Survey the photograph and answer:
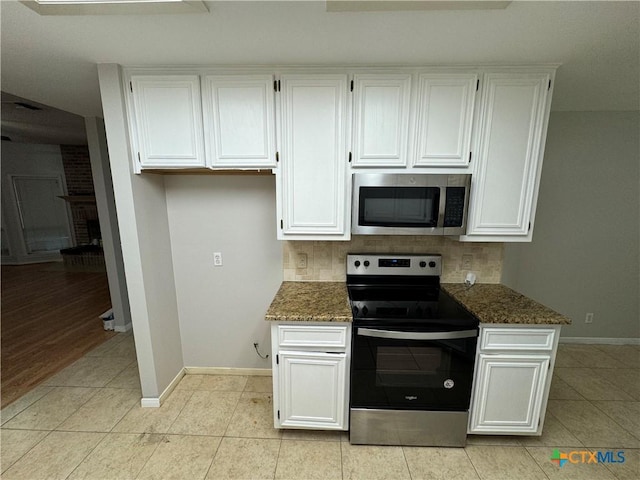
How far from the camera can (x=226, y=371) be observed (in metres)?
2.39

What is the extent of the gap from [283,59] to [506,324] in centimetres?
202

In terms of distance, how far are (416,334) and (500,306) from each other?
25.2 inches

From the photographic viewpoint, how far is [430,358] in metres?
1.54

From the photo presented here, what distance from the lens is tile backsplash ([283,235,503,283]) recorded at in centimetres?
205

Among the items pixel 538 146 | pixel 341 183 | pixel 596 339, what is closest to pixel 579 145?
pixel 538 146

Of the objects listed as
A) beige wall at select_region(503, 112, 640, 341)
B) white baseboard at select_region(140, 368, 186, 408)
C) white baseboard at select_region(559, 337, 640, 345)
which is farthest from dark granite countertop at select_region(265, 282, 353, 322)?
white baseboard at select_region(559, 337, 640, 345)

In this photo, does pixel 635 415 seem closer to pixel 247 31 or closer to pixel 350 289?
pixel 350 289

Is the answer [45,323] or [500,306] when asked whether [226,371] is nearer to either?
[500,306]

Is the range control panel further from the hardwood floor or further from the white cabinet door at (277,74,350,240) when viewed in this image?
the hardwood floor

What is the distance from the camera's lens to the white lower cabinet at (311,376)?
1.56 metres

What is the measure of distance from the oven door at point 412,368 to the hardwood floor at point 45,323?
2.76 metres

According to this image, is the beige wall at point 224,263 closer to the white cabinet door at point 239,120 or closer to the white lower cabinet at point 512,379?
the white cabinet door at point 239,120

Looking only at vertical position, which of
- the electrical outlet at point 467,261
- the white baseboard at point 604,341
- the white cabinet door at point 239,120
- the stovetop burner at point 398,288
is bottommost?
the white baseboard at point 604,341

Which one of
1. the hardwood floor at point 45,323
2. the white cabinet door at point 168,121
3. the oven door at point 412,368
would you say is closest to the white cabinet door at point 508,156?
the oven door at point 412,368
